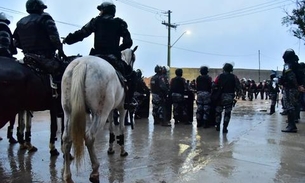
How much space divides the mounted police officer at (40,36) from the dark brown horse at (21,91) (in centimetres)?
25

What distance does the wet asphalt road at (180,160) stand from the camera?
5.12 meters

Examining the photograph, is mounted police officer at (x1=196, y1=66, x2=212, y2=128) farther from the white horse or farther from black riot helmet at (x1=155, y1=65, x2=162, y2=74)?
the white horse

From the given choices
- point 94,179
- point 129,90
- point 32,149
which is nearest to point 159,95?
point 129,90

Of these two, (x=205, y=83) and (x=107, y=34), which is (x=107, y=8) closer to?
(x=107, y=34)

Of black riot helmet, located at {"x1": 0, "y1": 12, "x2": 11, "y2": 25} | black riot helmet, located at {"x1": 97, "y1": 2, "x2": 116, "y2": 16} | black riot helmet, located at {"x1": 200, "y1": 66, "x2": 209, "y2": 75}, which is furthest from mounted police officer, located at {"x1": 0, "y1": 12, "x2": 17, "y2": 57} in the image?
black riot helmet, located at {"x1": 200, "y1": 66, "x2": 209, "y2": 75}

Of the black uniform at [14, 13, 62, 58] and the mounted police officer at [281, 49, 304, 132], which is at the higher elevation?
the black uniform at [14, 13, 62, 58]

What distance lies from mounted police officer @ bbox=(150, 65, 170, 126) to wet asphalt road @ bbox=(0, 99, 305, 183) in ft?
7.42

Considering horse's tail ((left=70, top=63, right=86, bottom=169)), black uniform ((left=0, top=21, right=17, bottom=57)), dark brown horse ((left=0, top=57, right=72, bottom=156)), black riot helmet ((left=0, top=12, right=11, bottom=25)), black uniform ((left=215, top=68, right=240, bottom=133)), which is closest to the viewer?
horse's tail ((left=70, top=63, right=86, bottom=169))

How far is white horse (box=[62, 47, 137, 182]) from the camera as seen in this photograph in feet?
14.9

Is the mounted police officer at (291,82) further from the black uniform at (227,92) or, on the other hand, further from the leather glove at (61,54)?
the leather glove at (61,54)

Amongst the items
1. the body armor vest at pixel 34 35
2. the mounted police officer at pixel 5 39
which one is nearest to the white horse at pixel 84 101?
the body armor vest at pixel 34 35

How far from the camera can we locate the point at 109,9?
19.9 ft

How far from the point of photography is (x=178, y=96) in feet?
39.1

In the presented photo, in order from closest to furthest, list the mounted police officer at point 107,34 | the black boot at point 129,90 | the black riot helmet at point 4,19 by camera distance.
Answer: the mounted police officer at point 107,34 < the black boot at point 129,90 < the black riot helmet at point 4,19
